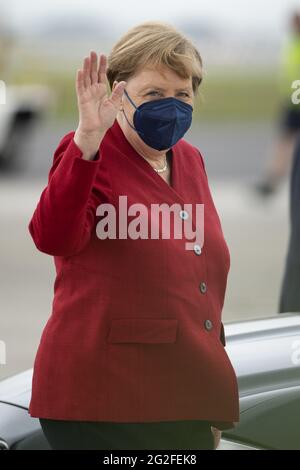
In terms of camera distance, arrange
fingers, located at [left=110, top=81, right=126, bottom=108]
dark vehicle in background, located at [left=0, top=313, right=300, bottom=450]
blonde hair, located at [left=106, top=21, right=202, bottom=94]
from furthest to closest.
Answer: dark vehicle in background, located at [left=0, top=313, right=300, bottom=450], blonde hair, located at [left=106, top=21, right=202, bottom=94], fingers, located at [left=110, top=81, right=126, bottom=108]

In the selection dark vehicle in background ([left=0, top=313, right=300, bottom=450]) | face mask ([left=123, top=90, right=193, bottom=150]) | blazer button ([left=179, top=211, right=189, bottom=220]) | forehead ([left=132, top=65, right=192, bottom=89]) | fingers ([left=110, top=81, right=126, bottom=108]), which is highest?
forehead ([left=132, top=65, right=192, bottom=89])

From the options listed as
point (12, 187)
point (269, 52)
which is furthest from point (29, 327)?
point (269, 52)

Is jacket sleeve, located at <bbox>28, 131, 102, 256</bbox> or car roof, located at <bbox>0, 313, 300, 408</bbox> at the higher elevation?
jacket sleeve, located at <bbox>28, 131, 102, 256</bbox>

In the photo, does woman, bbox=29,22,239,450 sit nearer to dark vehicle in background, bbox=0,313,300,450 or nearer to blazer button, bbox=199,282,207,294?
blazer button, bbox=199,282,207,294

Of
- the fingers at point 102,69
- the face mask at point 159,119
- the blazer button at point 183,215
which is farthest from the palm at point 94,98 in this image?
the blazer button at point 183,215

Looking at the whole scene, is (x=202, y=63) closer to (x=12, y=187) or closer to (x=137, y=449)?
(x=137, y=449)

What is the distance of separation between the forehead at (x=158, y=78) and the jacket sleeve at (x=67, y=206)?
30 centimetres

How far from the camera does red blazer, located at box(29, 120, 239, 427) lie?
2.64 metres

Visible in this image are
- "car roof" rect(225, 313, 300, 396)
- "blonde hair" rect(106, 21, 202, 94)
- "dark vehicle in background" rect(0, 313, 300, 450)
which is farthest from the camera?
"car roof" rect(225, 313, 300, 396)

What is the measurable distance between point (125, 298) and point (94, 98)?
46 cm

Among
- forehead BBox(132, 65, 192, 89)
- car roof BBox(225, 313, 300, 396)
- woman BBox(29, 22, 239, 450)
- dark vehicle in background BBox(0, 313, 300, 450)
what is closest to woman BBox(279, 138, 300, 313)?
car roof BBox(225, 313, 300, 396)

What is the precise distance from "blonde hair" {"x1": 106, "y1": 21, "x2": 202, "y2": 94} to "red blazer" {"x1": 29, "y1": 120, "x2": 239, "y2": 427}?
8.2 inches

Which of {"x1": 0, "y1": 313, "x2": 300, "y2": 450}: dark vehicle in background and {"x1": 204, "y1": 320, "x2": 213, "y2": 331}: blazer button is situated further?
{"x1": 0, "y1": 313, "x2": 300, "y2": 450}: dark vehicle in background

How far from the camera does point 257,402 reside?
299 cm
